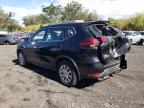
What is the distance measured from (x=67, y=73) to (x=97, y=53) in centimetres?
119

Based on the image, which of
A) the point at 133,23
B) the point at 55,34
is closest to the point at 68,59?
the point at 55,34

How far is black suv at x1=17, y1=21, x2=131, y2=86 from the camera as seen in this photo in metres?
6.23

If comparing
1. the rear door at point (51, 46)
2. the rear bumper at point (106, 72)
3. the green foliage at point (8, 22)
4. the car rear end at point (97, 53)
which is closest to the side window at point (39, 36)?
the rear door at point (51, 46)

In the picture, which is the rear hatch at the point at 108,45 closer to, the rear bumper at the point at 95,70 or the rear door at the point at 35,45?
the rear bumper at the point at 95,70

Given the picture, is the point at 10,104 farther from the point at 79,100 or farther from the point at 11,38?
the point at 11,38

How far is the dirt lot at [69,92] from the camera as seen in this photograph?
5578mm

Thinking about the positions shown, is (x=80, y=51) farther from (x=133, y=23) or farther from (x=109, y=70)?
(x=133, y=23)

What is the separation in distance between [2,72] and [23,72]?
0.82 metres

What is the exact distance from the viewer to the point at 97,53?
6234mm

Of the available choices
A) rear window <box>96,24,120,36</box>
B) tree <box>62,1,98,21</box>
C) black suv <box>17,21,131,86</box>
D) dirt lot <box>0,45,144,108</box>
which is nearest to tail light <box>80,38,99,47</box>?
black suv <box>17,21,131,86</box>

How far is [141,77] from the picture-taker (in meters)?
7.55

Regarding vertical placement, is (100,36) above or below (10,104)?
above

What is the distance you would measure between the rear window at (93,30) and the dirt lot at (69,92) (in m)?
1.51

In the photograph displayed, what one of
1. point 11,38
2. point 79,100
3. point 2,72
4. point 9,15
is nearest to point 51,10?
point 9,15
